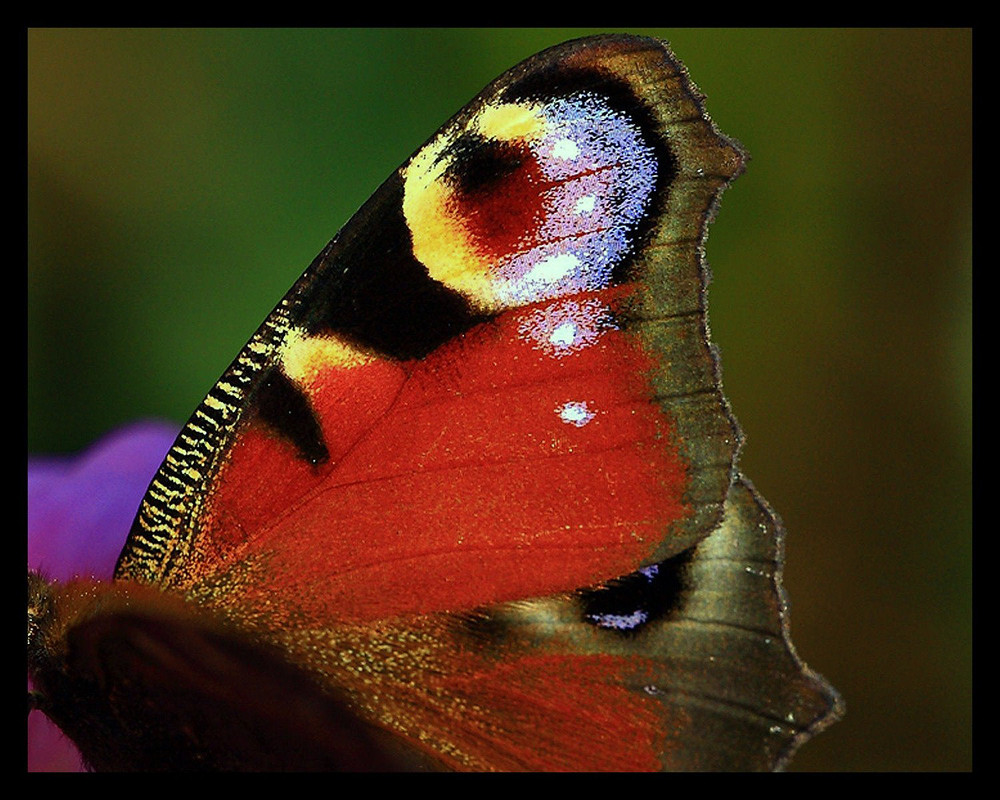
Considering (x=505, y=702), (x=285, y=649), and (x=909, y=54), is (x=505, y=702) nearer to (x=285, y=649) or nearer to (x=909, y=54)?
(x=285, y=649)

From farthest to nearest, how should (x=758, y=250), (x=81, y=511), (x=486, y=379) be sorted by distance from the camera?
(x=758, y=250), (x=81, y=511), (x=486, y=379)

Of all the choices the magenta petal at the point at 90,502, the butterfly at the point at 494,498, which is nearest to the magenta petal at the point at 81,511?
the magenta petal at the point at 90,502

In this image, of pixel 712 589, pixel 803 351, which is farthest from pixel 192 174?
pixel 712 589

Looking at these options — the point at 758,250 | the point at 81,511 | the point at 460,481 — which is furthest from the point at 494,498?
the point at 758,250

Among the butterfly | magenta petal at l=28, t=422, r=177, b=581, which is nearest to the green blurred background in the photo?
magenta petal at l=28, t=422, r=177, b=581

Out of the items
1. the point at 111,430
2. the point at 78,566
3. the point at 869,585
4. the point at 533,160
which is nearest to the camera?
the point at 533,160

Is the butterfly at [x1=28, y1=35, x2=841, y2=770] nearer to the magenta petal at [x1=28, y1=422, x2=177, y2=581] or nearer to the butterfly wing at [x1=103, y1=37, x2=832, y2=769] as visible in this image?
the butterfly wing at [x1=103, y1=37, x2=832, y2=769]

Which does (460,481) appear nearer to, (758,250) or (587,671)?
(587,671)
